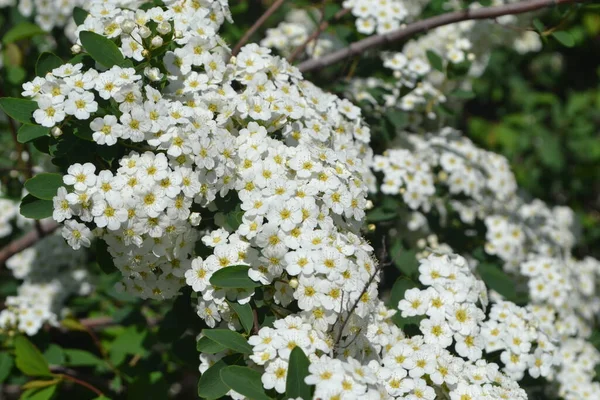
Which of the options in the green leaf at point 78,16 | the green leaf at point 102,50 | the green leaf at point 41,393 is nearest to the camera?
the green leaf at point 102,50

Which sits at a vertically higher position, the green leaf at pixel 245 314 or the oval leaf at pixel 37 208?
the oval leaf at pixel 37 208

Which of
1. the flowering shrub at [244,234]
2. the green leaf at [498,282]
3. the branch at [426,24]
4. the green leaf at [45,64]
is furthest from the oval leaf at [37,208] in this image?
the green leaf at [498,282]

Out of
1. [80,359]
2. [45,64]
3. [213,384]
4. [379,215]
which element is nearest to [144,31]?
[45,64]

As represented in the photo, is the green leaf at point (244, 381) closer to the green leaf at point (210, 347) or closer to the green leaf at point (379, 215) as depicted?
the green leaf at point (210, 347)

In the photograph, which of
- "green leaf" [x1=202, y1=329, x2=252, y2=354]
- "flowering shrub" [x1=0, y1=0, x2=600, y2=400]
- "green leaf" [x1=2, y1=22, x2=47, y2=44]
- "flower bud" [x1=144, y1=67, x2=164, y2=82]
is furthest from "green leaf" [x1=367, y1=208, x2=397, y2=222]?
"green leaf" [x1=2, y1=22, x2=47, y2=44]

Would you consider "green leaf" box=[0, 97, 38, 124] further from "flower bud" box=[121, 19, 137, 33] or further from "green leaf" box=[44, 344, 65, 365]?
"green leaf" box=[44, 344, 65, 365]

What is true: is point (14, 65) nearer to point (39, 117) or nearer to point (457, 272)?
point (39, 117)

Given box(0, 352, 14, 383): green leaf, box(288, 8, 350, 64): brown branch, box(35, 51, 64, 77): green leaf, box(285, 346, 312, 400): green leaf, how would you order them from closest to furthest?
1. box(285, 346, 312, 400): green leaf
2. box(35, 51, 64, 77): green leaf
3. box(0, 352, 14, 383): green leaf
4. box(288, 8, 350, 64): brown branch
